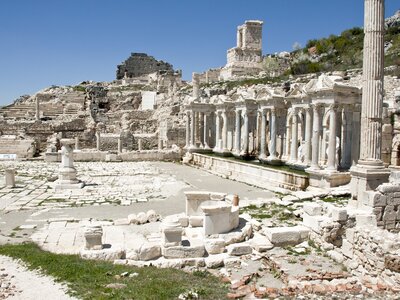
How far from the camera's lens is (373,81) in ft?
39.2

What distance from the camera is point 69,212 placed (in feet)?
45.8

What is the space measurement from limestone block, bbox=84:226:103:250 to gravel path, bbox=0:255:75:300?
1451 millimetres

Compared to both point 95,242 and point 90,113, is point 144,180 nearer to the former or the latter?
point 95,242

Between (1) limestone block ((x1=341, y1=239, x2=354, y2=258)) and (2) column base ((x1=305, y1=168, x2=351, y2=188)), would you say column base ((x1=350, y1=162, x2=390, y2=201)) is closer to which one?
(1) limestone block ((x1=341, y1=239, x2=354, y2=258))

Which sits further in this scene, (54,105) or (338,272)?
(54,105)

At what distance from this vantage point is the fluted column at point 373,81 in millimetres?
11828

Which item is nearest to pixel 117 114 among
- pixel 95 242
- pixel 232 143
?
pixel 232 143

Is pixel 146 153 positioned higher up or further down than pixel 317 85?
further down

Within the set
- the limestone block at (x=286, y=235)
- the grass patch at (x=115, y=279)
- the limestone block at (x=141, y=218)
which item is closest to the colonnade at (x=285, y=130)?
the limestone block at (x=286, y=235)

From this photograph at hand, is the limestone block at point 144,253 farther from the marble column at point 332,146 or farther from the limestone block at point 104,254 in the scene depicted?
the marble column at point 332,146

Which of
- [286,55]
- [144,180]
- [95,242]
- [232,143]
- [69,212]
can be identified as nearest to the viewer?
[95,242]

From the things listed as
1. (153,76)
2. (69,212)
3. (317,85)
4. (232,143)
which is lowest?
(69,212)

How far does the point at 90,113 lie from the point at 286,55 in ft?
114

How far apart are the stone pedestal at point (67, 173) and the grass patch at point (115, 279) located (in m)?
9.72
